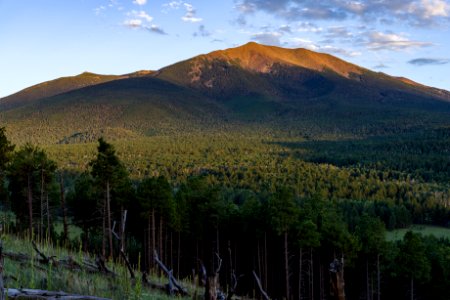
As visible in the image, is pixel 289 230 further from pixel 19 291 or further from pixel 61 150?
pixel 61 150

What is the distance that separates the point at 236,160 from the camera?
17562 centimetres

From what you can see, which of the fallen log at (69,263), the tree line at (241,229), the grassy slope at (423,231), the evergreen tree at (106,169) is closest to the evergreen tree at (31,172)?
the tree line at (241,229)

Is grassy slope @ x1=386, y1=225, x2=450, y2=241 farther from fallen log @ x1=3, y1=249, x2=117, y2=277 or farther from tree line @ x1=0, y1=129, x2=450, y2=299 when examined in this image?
fallen log @ x1=3, y1=249, x2=117, y2=277

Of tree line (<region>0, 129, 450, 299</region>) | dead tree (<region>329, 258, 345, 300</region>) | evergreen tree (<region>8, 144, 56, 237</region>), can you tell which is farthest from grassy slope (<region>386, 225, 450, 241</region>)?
dead tree (<region>329, 258, 345, 300</region>)

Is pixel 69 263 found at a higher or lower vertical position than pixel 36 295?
lower

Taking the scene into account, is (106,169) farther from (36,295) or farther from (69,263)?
(36,295)

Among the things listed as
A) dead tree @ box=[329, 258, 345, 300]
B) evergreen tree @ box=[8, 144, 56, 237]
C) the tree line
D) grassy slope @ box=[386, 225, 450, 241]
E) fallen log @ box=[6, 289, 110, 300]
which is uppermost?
dead tree @ box=[329, 258, 345, 300]

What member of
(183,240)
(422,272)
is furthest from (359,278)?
(183,240)

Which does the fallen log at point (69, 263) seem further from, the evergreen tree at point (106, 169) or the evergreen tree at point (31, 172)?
the evergreen tree at point (31, 172)

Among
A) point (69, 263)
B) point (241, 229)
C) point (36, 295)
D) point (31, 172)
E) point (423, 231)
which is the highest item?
point (36, 295)

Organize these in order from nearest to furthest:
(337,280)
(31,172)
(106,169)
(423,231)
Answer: (337,280) → (106,169) → (31,172) → (423,231)

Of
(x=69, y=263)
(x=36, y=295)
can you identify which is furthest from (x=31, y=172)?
(x=36, y=295)

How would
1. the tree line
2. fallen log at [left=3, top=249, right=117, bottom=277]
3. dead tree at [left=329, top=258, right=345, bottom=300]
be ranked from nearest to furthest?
dead tree at [left=329, top=258, right=345, bottom=300], fallen log at [left=3, top=249, right=117, bottom=277], the tree line

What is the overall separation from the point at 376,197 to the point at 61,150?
454 feet
